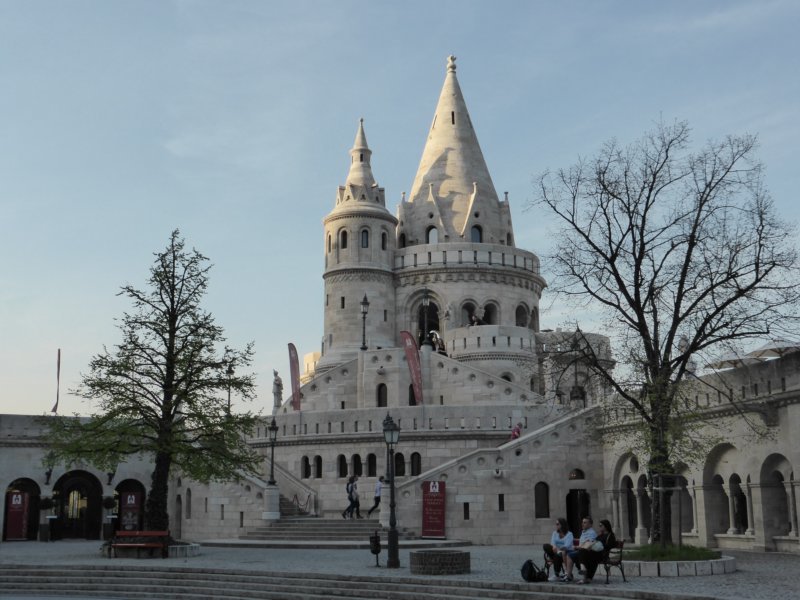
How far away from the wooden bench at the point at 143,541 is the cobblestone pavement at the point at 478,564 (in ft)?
1.47

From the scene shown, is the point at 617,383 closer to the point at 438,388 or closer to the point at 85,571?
the point at 85,571

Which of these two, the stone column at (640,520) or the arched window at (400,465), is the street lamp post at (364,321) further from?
the stone column at (640,520)

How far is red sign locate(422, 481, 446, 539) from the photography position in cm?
3269

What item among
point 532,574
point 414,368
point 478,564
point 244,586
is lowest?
point 244,586

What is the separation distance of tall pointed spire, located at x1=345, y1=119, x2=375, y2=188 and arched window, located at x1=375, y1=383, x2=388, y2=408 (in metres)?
14.6

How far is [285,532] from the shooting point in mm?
33719

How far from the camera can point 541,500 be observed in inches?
1329

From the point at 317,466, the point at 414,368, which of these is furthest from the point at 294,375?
the point at 317,466

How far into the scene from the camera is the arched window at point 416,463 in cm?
3884

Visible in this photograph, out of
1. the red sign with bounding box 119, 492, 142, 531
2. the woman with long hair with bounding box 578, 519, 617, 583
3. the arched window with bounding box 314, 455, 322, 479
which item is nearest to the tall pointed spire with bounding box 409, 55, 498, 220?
the arched window with bounding box 314, 455, 322, 479

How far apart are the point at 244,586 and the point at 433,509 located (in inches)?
502

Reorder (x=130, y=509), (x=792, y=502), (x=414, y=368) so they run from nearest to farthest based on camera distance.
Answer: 1. (x=792, y=502)
2. (x=130, y=509)
3. (x=414, y=368)

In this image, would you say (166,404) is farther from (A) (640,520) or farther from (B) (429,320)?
(B) (429,320)

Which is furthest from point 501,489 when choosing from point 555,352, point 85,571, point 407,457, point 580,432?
point 85,571
